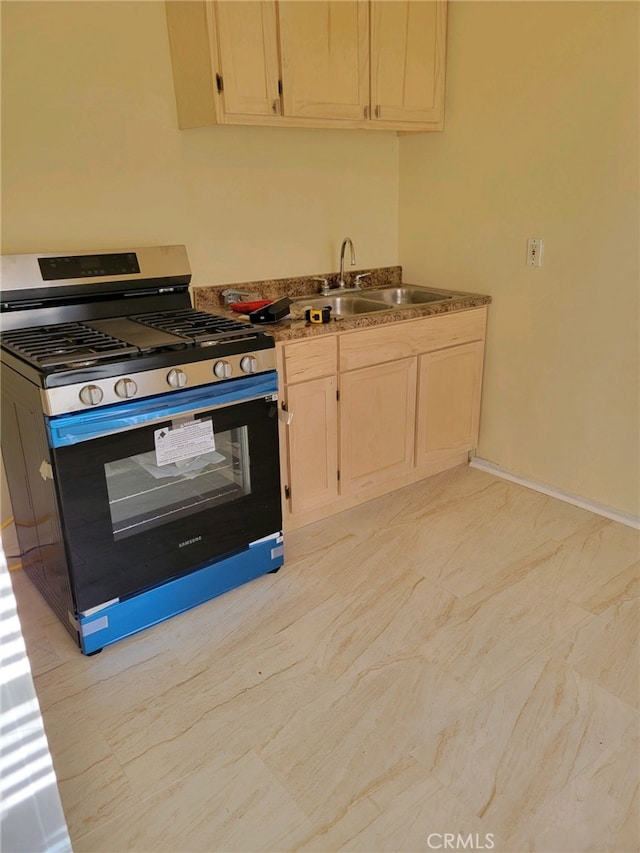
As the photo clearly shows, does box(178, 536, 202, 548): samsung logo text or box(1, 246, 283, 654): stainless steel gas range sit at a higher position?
box(1, 246, 283, 654): stainless steel gas range

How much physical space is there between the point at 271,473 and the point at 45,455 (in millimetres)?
765

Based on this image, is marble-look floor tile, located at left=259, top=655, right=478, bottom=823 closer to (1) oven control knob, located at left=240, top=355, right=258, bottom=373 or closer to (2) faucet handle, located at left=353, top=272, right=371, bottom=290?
(1) oven control knob, located at left=240, top=355, right=258, bottom=373

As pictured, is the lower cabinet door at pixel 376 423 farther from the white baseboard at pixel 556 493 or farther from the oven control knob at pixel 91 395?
the oven control knob at pixel 91 395

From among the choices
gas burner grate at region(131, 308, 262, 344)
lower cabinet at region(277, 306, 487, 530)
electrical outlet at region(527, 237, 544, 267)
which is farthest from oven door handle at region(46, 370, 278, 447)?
electrical outlet at region(527, 237, 544, 267)

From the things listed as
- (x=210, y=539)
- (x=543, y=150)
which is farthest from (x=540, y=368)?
(x=210, y=539)

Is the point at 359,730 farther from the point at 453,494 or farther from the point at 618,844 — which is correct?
the point at 453,494

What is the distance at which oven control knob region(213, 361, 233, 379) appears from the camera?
79.2 inches

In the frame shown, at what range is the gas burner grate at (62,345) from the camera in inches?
71.1

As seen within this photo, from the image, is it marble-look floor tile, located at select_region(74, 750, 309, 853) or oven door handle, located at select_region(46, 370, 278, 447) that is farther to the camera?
oven door handle, located at select_region(46, 370, 278, 447)

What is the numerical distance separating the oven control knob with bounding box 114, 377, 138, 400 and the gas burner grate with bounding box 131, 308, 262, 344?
10.3 inches

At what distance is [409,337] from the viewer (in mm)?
2766

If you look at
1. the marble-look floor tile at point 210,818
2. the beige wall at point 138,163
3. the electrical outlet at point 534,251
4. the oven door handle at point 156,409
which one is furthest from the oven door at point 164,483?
the electrical outlet at point 534,251

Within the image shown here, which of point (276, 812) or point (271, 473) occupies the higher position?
point (271, 473)

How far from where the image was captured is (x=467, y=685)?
1.86m
